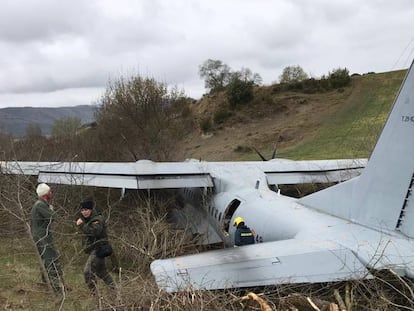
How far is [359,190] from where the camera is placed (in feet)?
21.0

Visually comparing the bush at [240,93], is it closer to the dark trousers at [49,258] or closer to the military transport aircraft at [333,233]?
the military transport aircraft at [333,233]

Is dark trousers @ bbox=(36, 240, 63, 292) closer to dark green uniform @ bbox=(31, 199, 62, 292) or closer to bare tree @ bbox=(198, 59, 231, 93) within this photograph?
dark green uniform @ bbox=(31, 199, 62, 292)

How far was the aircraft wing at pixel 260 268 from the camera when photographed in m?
5.12

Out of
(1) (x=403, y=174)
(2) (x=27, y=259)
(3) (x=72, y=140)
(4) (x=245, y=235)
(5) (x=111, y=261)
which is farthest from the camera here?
(3) (x=72, y=140)

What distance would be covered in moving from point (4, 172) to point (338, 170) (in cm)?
913

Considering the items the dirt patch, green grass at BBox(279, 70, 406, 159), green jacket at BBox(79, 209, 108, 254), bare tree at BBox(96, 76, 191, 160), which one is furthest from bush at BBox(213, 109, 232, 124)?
green jacket at BBox(79, 209, 108, 254)

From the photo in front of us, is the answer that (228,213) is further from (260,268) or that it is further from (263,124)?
(263,124)

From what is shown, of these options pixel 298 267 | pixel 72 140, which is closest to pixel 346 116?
pixel 72 140

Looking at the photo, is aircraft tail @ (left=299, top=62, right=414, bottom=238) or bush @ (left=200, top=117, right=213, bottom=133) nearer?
aircraft tail @ (left=299, top=62, right=414, bottom=238)

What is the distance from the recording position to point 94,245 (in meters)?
6.98

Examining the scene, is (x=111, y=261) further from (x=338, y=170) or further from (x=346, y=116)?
(x=346, y=116)

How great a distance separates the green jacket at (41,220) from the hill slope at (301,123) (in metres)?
16.3

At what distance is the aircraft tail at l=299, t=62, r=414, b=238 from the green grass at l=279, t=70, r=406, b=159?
1148 centimetres

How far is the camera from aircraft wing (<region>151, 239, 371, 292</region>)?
512 cm
